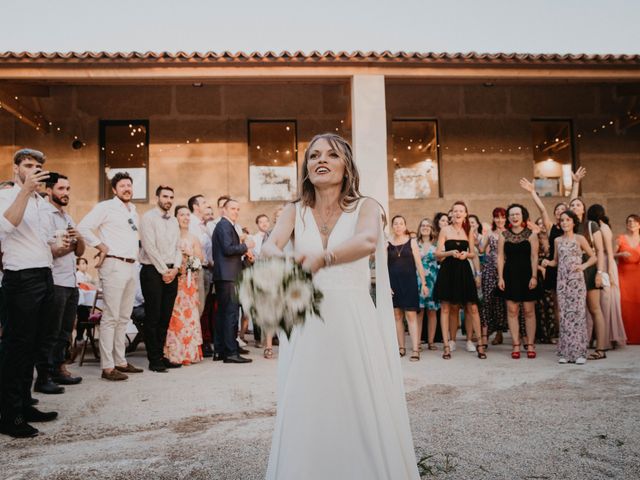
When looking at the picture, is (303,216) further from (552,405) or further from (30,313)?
(552,405)

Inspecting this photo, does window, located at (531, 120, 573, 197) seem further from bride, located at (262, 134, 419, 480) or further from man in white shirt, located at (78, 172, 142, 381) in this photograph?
bride, located at (262, 134, 419, 480)

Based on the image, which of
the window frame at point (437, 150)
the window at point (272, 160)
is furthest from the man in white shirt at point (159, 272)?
the window frame at point (437, 150)

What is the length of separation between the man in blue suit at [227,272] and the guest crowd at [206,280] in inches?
0.8

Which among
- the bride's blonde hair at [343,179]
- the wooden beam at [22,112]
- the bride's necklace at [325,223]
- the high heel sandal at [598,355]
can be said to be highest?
the wooden beam at [22,112]

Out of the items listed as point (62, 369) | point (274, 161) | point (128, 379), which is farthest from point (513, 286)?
point (274, 161)

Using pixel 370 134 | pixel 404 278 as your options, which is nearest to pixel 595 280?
pixel 404 278

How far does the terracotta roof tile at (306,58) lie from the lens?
9.30m

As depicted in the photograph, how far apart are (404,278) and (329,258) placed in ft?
18.0

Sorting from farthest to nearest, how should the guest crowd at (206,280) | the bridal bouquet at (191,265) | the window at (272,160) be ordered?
the window at (272,160) < the bridal bouquet at (191,265) < the guest crowd at (206,280)

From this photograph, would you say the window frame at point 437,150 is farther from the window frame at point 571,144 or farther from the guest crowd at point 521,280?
the guest crowd at point 521,280

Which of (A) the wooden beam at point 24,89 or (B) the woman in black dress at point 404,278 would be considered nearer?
(B) the woman in black dress at point 404,278

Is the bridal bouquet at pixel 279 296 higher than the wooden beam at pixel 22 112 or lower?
lower

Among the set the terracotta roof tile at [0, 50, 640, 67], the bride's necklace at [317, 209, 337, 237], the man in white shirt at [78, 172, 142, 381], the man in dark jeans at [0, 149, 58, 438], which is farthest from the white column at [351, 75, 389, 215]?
the bride's necklace at [317, 209, 337, 237]

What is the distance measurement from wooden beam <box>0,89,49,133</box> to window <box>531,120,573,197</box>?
11330 mm
